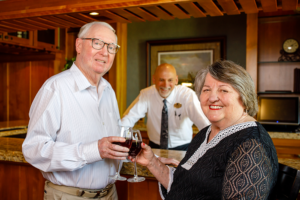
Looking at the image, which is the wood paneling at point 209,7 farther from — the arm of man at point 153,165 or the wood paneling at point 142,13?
the arm of man at point 153,165

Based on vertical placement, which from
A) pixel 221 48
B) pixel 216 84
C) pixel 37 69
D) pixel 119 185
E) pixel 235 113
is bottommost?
pixel 119 185

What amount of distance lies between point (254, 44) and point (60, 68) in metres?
3.77

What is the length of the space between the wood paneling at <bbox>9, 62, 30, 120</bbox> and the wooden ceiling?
3.61 m

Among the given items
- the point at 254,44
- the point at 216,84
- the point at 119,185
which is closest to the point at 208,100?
the point at 216,84

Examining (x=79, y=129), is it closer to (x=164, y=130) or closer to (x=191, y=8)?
(x=191, y=8)

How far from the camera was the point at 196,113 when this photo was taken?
3068 mm

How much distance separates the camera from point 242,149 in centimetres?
99

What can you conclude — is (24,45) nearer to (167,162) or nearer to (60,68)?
(60,68)

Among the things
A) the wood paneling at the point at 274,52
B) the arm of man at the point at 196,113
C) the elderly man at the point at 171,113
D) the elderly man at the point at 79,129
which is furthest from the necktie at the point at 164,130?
the wood paneling at the point at 274,52

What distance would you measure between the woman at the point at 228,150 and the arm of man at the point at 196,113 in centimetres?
158

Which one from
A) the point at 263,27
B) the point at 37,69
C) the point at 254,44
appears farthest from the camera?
the point at 37,69

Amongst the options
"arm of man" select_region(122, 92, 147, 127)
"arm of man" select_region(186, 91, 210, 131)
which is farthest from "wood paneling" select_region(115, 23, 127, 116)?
"arm of man" select_region(186, 91, 210, 131)

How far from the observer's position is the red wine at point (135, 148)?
137cm

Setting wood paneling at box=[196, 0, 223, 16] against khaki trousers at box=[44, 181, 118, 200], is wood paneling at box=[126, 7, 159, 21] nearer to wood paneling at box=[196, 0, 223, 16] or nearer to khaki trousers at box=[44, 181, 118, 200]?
wood paneling at box=[196, 0, 223, 16]
